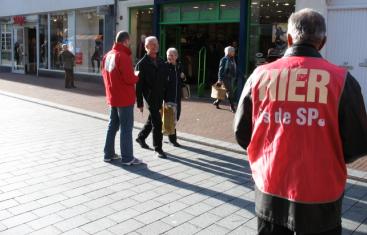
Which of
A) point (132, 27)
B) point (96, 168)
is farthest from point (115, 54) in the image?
point (132, 27)

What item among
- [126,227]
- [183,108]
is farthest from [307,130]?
[183,108]

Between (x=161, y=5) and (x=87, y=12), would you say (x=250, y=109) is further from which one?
(x=87, y=12)

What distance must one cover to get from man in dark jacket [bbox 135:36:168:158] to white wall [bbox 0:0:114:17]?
12.0 meters

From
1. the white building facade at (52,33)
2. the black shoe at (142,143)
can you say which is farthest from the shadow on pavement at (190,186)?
the white building facade at (52,33)

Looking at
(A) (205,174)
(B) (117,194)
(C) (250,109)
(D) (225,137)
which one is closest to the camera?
(C) (250,109)

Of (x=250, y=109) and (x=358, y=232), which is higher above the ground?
(x=250, y=109)

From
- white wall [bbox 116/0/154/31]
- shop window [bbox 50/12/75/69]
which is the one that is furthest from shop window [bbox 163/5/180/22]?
shop window [bbox 50/12/75/69]

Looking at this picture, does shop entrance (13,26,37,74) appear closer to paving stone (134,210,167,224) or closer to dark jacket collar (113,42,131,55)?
dark jacket collar (113,42,131,55)

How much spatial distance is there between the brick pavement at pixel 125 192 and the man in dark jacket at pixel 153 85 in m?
0.43

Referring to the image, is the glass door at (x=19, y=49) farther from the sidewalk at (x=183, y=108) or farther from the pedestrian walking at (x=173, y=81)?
the pedestrian walking at (x=173, y=81)

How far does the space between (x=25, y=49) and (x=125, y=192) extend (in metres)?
21.8

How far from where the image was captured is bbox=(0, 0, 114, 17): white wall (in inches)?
773

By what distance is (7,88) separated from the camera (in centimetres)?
1716

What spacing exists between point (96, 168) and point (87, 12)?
584 inches
